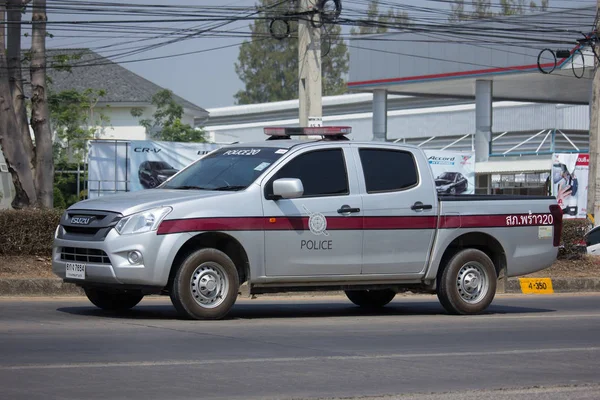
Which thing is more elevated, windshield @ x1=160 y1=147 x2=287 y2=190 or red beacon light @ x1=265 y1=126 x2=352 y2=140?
red beacon light @ x1=265 y1=126 x2=352 y2=140

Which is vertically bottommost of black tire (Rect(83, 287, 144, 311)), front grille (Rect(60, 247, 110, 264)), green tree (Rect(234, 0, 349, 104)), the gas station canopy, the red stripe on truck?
black tire (Rect(83, 287, 144, 311))

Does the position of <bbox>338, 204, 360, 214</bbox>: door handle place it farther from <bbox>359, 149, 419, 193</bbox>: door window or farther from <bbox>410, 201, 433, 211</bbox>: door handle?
<bbox>410, 201, 433, 211</bbox>: door handle

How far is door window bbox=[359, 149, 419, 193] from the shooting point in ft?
37.7

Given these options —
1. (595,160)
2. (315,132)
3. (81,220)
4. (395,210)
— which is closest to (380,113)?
(595,160)

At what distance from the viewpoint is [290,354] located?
835 cm

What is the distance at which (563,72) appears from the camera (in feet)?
116

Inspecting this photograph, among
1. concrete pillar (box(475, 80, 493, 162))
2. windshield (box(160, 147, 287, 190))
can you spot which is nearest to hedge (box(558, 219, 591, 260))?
windshield (box(160, 147, 287, 190))

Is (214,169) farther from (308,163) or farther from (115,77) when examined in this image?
(115,77)

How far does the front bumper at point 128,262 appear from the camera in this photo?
9.83 m

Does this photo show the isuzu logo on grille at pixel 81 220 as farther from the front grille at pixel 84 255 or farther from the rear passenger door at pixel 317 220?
the rear passenger door at pixel 317 220

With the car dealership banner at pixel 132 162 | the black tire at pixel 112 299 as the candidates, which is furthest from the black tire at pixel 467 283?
the car dealership banner at pixel 132 162

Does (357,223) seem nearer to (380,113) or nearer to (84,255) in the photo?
(84,255)

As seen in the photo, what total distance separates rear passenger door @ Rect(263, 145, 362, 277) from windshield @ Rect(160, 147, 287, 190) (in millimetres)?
227

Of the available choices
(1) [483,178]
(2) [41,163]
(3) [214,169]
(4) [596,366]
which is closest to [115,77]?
(1) [483,178]
